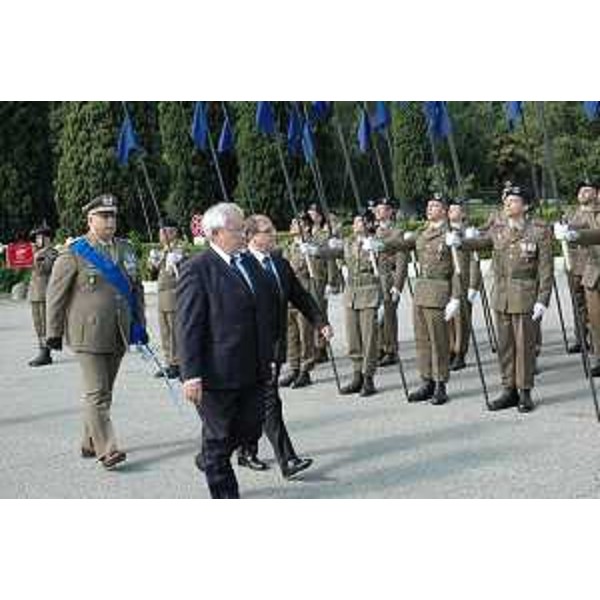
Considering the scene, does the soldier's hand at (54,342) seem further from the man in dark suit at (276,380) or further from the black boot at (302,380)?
the black boot at (302,380)

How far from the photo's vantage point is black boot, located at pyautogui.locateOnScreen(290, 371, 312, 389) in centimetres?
923

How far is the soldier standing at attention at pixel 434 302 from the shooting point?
8062mm

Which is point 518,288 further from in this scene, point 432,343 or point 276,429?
point 276,429

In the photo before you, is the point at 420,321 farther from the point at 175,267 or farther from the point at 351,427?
the point at 175,267

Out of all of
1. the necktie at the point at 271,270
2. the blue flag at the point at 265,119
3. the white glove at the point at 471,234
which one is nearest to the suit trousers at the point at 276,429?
the necktie at the point at 271,270

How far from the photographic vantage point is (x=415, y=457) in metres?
6.29

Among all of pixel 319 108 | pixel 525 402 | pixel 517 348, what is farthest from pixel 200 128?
pixel 525 402

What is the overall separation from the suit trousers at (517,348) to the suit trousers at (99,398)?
2825 mm

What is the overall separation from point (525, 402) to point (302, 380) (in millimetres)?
2368

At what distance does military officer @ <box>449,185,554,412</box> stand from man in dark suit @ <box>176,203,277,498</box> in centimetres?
288

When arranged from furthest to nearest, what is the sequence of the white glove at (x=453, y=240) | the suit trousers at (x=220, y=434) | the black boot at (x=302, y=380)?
the black boot at (x=302, y=380) < the white glove at (x=453, y=240) < the suit trousers at (x=220, y=434)

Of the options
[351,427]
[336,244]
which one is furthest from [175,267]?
[351,427]

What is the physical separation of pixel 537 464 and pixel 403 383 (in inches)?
102

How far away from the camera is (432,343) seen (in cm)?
813
